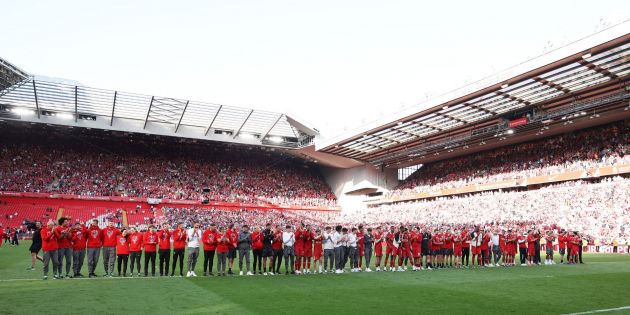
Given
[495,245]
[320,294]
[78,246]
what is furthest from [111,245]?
[495,245]

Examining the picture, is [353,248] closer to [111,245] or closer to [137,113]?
[111,245]

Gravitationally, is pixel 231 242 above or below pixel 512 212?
below

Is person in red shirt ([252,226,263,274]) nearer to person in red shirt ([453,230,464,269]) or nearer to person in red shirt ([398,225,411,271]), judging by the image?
person in red shirt ([398,225,411,271])

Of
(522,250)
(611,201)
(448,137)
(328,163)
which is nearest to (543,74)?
(611,201)

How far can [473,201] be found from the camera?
40781mm

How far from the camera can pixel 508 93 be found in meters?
30.9

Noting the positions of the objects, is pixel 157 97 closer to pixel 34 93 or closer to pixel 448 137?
pixel 34 93

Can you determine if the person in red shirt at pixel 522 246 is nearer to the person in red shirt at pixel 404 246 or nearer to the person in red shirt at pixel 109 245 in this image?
the person in red shirt at pixel 404 246

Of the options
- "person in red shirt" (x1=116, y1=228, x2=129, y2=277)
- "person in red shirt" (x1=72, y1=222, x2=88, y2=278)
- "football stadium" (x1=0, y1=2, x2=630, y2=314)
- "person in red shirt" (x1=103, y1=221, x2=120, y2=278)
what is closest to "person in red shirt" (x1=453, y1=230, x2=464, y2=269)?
"football stadium" (x1=0, y1=2, x2=630, y2=314)

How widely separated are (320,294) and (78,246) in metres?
7.51

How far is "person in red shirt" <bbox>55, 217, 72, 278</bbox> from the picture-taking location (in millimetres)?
12531

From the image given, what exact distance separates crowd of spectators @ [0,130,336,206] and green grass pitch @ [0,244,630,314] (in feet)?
109

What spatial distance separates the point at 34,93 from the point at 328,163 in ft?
108

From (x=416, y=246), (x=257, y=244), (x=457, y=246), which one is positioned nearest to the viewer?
(x=257, y=244)
